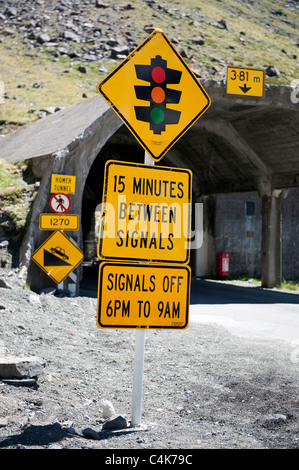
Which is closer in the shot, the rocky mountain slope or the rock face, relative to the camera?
the rock face

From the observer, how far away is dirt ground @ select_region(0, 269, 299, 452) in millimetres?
5293

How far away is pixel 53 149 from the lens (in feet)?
52.0

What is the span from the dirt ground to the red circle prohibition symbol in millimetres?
2616

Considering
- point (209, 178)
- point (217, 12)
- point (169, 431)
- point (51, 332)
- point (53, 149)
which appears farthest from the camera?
point (217, 12)

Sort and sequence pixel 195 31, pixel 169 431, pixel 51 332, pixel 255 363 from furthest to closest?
1. pixel 195 31
2. pixel 51 332
3. pixel 255 363
4. pixel 169 431

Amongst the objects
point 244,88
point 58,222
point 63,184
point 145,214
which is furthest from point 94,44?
point 145,214

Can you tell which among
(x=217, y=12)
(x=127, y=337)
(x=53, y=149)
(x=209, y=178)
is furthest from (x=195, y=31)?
(x=127, y=337)

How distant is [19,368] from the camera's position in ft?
22.1

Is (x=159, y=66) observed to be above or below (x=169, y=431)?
above

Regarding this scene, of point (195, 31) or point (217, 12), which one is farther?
point (217, 12)

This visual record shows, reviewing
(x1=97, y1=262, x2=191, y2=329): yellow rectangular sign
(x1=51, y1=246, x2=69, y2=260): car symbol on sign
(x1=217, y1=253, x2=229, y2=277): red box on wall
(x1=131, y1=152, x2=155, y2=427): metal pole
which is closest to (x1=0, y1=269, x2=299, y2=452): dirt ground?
(x1=131, y1=152, x2=155, y2=427): metal pole

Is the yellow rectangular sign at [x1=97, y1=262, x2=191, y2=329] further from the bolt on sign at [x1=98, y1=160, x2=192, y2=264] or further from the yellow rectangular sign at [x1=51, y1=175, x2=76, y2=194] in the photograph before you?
the yellow rectangular sign at [x1=51, y1=175, x2=76, y2=194]

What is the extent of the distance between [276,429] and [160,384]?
7.00 ft

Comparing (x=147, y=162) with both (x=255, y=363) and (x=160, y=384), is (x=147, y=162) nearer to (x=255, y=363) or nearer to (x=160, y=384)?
(x=160, y=384)
